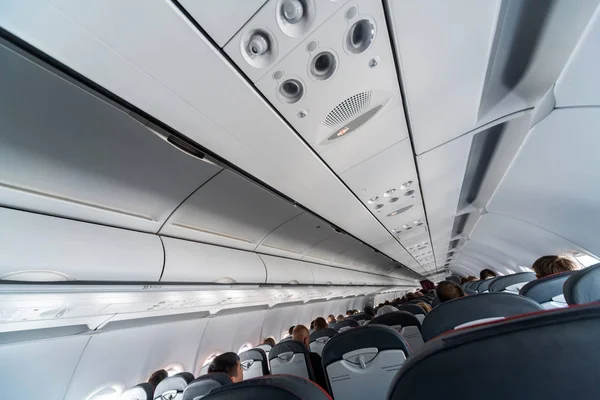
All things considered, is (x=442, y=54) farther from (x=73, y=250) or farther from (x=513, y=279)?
(x=513, y=279)

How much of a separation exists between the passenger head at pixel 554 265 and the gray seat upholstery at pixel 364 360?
2.86 meters

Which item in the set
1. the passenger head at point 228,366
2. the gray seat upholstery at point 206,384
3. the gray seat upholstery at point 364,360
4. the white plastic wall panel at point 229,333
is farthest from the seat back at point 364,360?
the white plastic wall panel at point 229,333

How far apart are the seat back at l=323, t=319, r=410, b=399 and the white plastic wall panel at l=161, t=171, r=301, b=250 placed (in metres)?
1.87

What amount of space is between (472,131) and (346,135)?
5.01 feet

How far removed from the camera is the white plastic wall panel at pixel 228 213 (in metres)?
2.64

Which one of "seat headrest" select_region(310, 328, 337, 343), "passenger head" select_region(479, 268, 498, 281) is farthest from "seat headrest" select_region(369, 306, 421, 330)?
"passenger head" select_region(479, 268, 498, 281)

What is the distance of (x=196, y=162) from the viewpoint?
218cm

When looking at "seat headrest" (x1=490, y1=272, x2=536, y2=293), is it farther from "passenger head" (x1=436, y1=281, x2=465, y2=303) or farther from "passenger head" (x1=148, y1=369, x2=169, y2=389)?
"passenger head" (x1=148, y1=369, x2=169, y2=389)

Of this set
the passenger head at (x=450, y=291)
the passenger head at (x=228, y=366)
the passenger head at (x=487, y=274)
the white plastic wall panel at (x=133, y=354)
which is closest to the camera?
the passenger head at (x=450, y=291)

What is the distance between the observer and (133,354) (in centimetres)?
447

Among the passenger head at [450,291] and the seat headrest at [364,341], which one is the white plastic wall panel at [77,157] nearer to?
the seat headrest at [364,341]

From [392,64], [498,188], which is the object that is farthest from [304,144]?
[498,188]

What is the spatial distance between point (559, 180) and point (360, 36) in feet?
13.4

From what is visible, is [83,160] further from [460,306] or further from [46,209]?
[460,306]
